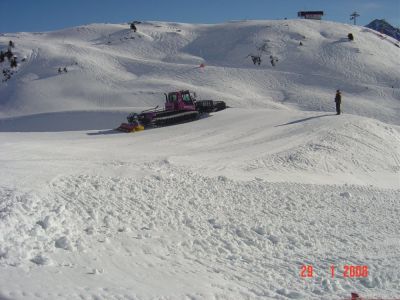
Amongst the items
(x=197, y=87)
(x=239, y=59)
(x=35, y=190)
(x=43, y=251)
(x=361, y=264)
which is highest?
(x=239, y=59)

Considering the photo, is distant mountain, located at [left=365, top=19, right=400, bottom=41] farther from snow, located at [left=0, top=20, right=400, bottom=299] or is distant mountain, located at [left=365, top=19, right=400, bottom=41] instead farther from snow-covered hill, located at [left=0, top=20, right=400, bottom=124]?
snow, located at [left=0, top=20, right=400, bottom=299]

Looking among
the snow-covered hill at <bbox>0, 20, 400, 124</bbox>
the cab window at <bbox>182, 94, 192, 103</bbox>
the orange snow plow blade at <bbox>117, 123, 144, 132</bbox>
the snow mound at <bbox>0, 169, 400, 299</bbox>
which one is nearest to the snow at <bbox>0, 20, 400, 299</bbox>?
the snow mound at <bbox>0, 169, 400, 299</bbox>

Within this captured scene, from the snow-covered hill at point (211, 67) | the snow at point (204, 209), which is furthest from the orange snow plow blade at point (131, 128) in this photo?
the snow-covered hill at point (211, 67)

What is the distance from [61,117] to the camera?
34125 millimetres

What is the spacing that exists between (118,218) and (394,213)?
292 inches

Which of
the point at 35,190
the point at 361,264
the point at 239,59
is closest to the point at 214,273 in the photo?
the point at 361,264

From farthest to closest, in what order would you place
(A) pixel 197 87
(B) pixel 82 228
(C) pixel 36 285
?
(A) pixel 197 87
(B) pixel 82 228
(C) pixel 36 285

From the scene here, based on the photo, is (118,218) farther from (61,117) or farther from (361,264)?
(61,117)

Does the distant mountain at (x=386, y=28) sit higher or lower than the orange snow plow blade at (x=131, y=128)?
higher

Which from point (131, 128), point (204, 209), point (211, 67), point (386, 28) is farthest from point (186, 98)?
point (386, 28)
